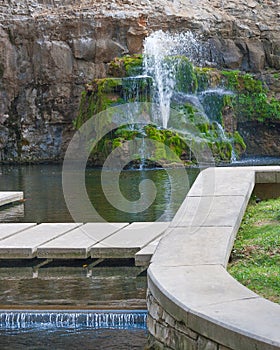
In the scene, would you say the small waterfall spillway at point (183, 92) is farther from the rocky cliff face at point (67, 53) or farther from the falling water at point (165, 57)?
the rocky cliff face at point (67, 53)

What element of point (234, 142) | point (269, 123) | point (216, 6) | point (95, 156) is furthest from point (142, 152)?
point (216, 6)

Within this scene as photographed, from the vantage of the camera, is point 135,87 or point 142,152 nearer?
point 142,152

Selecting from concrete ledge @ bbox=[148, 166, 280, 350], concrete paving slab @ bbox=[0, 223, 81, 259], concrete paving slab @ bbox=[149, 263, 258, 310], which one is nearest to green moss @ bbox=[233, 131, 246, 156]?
concrete paving slab @ bbox=[0, 223, 81, 259]

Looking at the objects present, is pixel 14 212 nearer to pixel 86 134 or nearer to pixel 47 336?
pixel 47 336

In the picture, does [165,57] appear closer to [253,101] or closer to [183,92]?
[183,92]

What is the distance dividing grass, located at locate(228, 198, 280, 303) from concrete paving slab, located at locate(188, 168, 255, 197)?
13.4 inches

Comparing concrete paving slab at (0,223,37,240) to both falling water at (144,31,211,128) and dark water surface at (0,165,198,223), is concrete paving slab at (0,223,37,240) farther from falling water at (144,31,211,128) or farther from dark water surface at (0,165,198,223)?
falling water at (144,31,211,128)

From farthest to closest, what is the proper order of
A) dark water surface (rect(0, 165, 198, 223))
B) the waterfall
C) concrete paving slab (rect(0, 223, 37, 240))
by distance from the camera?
dark water surface (rect(0, 165, 198, 223)), concrete paving slab (rect(0, 223, 37, 240)), the waterfall

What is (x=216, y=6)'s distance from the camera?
118 ft

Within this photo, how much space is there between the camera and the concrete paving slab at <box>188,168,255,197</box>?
822 centimetres

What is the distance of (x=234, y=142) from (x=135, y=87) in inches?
190

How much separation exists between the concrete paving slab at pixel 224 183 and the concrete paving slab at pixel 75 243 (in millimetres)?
1476

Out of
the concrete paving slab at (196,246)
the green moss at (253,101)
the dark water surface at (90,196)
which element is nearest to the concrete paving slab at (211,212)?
the concrete paving slab at (196,246)

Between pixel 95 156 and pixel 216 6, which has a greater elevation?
pixel 216 6
